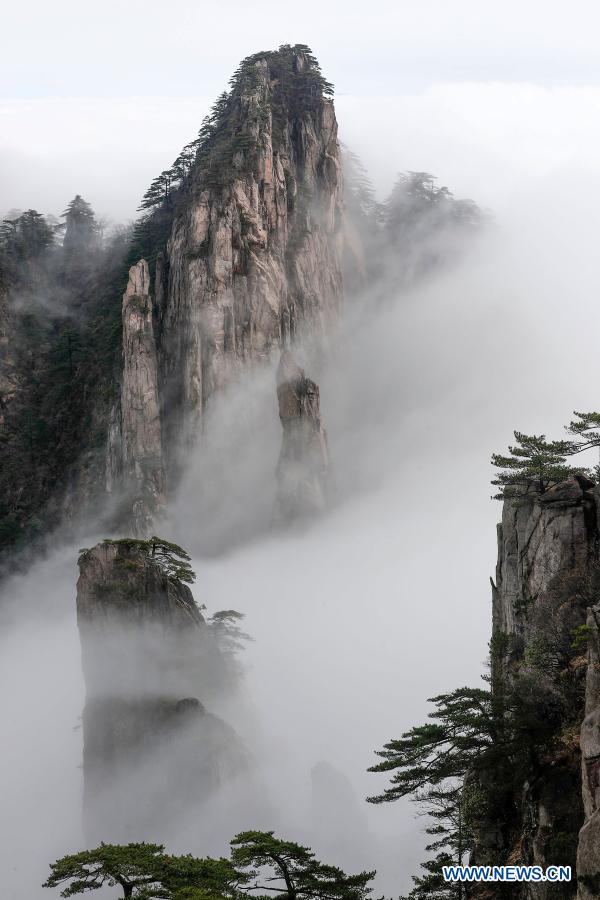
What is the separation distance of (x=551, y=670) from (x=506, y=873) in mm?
6556

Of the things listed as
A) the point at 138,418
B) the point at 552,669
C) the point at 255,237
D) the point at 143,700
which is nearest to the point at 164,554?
the point at 143,700

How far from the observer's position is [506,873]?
27.5 meters

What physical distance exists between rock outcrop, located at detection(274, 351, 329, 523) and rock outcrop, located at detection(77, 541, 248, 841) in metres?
28.1

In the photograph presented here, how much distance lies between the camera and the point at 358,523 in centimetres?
10112

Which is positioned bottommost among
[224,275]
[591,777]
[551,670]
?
[591,777]

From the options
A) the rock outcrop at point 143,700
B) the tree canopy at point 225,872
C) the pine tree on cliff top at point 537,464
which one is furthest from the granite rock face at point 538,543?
the rock outcrop at point 143,700

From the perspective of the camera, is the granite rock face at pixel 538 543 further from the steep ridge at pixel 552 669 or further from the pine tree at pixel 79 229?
the pine tree at pixel 79 229

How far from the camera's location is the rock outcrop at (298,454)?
306 ft

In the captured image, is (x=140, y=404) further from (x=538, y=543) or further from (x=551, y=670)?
(x=551, y=670)

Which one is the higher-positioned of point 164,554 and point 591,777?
point 164,554

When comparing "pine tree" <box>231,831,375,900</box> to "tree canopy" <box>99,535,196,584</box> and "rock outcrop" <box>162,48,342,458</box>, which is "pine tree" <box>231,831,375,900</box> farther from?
"rock outcrop" <box>162,48,342,458</box>

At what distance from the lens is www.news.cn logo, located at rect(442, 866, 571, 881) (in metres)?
24.6

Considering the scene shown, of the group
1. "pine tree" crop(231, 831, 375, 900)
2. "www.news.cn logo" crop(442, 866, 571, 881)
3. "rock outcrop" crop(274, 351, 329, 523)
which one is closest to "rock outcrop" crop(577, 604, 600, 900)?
"www.news.cn logo" crop(442, 866, 571, 881)

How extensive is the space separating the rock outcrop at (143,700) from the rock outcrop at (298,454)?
28075 millimetres
